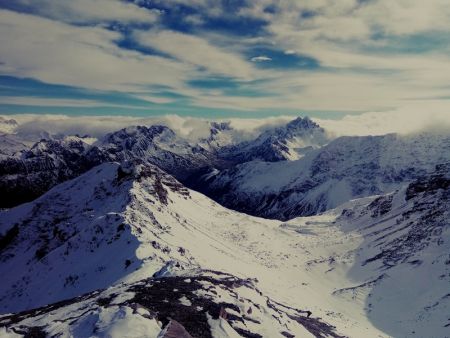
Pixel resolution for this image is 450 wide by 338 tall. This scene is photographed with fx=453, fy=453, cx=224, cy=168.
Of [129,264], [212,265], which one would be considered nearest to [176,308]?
[129,264]

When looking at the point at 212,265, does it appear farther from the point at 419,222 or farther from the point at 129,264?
the point at 419,222

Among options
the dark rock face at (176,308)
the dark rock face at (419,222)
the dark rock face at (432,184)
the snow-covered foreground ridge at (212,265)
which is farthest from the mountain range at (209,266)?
the dark rock face at (432,184)

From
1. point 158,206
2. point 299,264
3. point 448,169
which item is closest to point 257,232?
point 299,264

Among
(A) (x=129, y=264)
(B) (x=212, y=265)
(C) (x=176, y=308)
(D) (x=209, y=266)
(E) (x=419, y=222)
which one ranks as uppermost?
(C) (x=176, y=308)

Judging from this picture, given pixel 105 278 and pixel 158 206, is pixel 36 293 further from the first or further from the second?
pixel 158 206

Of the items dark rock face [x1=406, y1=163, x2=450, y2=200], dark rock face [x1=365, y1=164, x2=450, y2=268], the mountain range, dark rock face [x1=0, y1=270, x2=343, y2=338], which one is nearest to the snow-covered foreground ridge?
dark rock face [x1=0, y1=270, x2=343, y2=338]

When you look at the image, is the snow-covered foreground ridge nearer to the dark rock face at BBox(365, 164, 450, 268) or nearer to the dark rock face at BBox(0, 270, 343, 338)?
the dark rock face at BBox(0, 270, 343, 338)

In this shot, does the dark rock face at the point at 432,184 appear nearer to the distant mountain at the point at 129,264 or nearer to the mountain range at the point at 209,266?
the mountain range at the point at 209,266

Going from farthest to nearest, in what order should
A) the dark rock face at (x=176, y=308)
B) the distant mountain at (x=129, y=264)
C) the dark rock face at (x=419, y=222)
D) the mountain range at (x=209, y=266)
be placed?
the dark rock face at (x=419, y=222) < the mountain range at (x=209, y=266) < the distant mountain at (x=129, y=264) < the dark rock face at (x=176, y=308)
